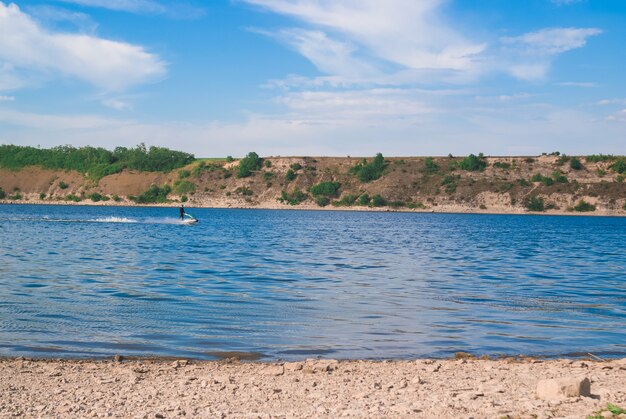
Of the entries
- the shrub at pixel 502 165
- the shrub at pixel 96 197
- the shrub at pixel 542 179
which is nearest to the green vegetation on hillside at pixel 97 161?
the shrub at pixel 96 197

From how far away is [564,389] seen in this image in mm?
9875

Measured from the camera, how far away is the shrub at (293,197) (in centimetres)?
15946

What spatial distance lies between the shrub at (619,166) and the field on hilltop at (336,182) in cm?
20

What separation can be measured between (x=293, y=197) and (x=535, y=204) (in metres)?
53.8

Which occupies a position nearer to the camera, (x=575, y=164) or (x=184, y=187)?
(x=575, y=164)


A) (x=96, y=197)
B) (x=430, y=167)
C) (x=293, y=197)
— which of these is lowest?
(x=96, y=197)

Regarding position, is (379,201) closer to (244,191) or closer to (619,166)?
(244,191)

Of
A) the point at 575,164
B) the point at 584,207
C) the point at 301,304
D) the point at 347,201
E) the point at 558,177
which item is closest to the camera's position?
the point at 301,304

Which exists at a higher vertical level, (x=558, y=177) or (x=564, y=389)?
(x=558, y=177)

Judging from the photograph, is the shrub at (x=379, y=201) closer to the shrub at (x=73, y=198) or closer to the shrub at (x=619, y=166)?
the shrub at (x=619, y=166)

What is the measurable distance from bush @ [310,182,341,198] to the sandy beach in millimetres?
145430

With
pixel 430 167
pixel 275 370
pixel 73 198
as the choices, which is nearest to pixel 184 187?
pixel 73 198

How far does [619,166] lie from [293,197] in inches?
2787

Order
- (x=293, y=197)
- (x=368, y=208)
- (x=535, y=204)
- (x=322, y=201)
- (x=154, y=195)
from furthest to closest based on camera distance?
(x=154, y=195)
(x=293, y=197)
(x=322, y=201)
(x=368, y=208)
(x=535, y=204)
